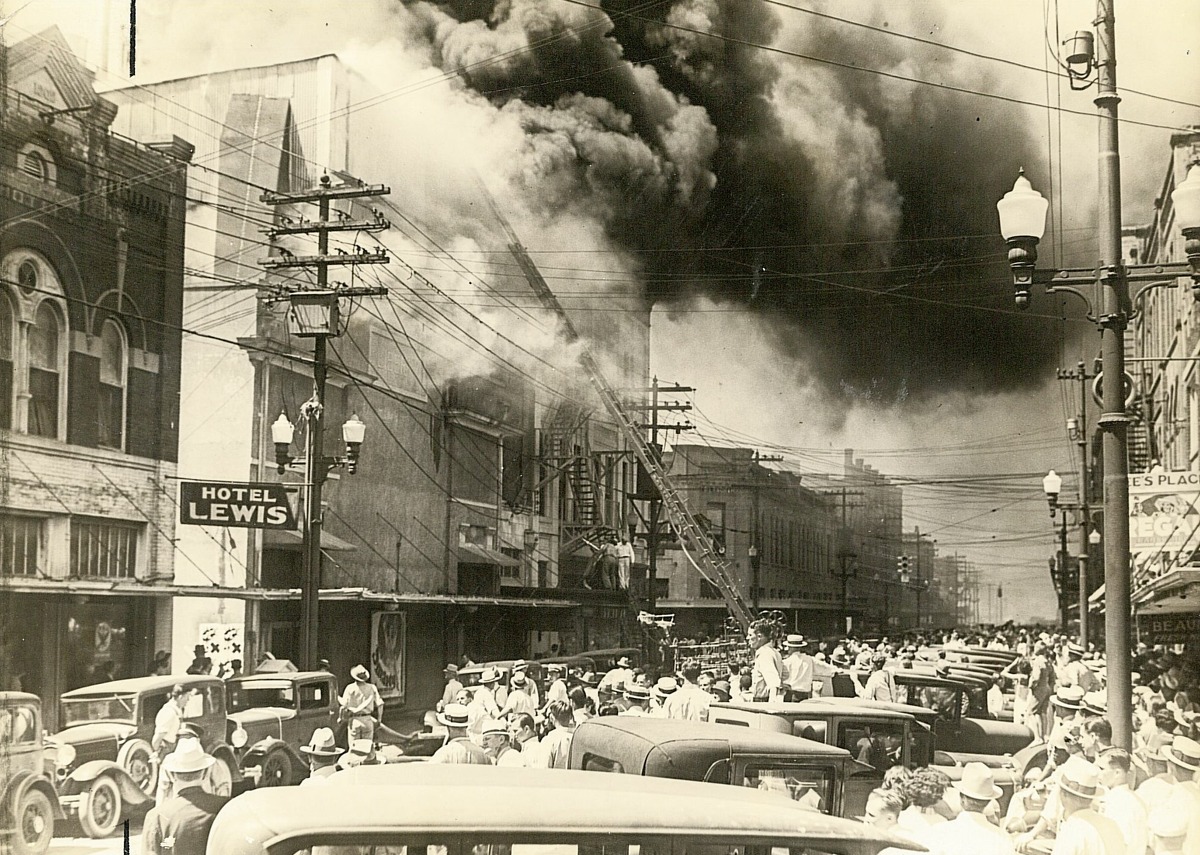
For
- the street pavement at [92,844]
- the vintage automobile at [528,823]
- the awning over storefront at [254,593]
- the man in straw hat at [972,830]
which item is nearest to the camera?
the vintage automobile at [528,823]

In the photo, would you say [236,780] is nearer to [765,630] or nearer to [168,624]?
[168,624]

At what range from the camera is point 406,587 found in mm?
6953

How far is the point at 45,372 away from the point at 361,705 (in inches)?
104

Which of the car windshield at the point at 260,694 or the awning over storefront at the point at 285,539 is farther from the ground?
the awning over storefront at the point at 285,539

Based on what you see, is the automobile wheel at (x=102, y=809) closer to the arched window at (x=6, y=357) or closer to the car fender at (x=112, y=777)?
the car fender at (x=112, y=777)

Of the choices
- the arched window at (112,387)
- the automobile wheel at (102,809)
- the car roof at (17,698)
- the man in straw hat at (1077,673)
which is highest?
the arched window at (112,387)

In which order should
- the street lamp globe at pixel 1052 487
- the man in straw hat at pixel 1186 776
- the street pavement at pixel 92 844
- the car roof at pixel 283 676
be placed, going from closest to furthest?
the man in straw hat at pixel 1186 776
the street lamp globe at pixel 1052 487
the street pavement at pixel 92 844
the car roof at pixel 283 676

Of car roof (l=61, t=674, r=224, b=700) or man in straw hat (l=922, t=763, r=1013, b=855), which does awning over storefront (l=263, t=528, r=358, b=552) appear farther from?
man in straw hat (l=922, t=763, r=1013, b=855)

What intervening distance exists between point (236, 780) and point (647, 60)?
470 cm

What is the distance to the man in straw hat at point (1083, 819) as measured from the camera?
17.6 feet

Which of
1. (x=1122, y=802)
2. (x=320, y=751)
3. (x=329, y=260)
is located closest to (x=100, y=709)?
(x=320, y=751)

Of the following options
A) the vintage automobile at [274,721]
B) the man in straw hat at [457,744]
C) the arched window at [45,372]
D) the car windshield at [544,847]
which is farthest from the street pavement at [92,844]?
the car windshield at [544,847]

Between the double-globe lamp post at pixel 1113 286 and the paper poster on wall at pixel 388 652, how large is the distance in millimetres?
3868

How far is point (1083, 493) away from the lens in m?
6.16
